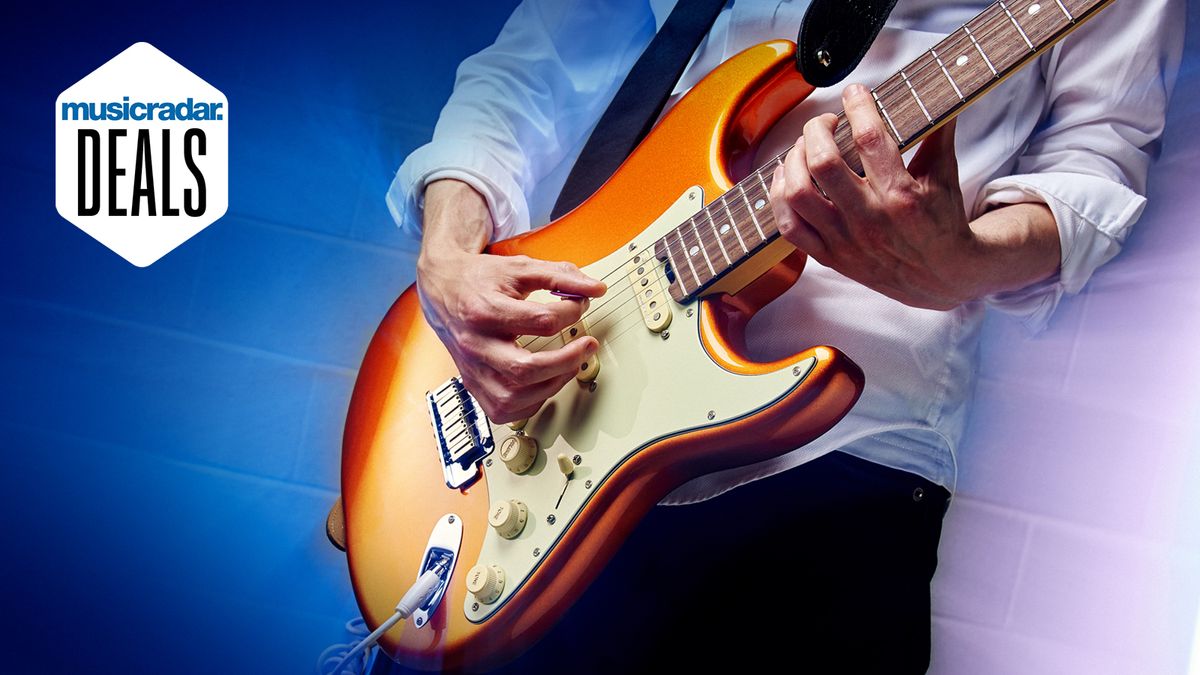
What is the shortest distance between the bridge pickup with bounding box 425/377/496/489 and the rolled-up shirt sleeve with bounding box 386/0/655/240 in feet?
0.47

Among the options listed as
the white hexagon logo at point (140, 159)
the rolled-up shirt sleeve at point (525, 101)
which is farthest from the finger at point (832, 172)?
the white hexagon logo at point (140, 159)

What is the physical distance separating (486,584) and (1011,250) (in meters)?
0.36

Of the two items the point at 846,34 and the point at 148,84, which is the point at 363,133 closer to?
the point at 148,84

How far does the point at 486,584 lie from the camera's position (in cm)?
52

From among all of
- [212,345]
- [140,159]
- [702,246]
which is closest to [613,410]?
[702,246]

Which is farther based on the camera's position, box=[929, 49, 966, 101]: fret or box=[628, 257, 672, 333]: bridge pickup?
box=[628, 257, 672, 333]: bridge pickup

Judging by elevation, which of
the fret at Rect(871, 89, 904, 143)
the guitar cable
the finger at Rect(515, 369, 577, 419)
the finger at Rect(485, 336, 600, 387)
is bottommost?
the guitar cable

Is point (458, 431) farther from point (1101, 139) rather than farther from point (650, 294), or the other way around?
point (1101, 139)

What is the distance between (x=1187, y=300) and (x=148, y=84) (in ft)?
2.51

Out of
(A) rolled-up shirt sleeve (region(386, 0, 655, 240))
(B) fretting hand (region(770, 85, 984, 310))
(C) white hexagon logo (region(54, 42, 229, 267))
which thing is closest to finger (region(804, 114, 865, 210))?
(B) fretting hand (region(770, 85, 984, 310))

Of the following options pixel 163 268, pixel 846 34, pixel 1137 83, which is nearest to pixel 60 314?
pixel 163 268

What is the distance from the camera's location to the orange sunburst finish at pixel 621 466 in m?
0.47

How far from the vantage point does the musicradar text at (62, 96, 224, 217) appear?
686 mm

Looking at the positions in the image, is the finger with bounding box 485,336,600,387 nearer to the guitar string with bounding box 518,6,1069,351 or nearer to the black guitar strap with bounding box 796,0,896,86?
the guitar string with bounding box 518,6,1069,351
